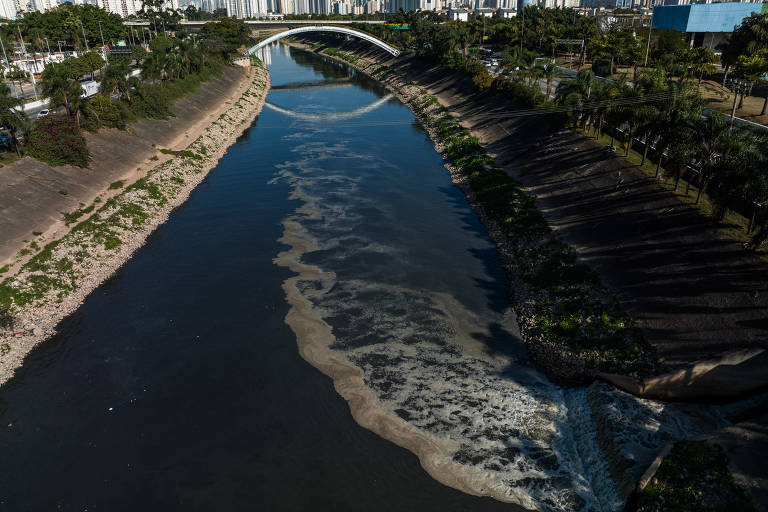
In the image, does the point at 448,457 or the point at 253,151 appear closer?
the point at 448,457

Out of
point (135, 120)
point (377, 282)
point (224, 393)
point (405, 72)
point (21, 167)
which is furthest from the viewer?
point (405, 72)

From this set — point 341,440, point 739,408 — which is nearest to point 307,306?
point 341,440

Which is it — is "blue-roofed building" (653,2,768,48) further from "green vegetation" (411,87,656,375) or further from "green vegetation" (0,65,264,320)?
"green vegetation" (0,65,264,320)

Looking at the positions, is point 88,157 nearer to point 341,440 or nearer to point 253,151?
point 253,151

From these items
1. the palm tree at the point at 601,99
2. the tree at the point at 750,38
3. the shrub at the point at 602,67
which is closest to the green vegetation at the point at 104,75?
the palm tree at the point at 601,99

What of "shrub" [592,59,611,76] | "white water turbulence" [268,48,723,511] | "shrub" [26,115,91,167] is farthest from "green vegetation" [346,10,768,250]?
"shrub" [26,115,91,167]

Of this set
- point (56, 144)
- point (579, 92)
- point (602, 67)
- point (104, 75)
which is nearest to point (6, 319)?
point (56, 144)
